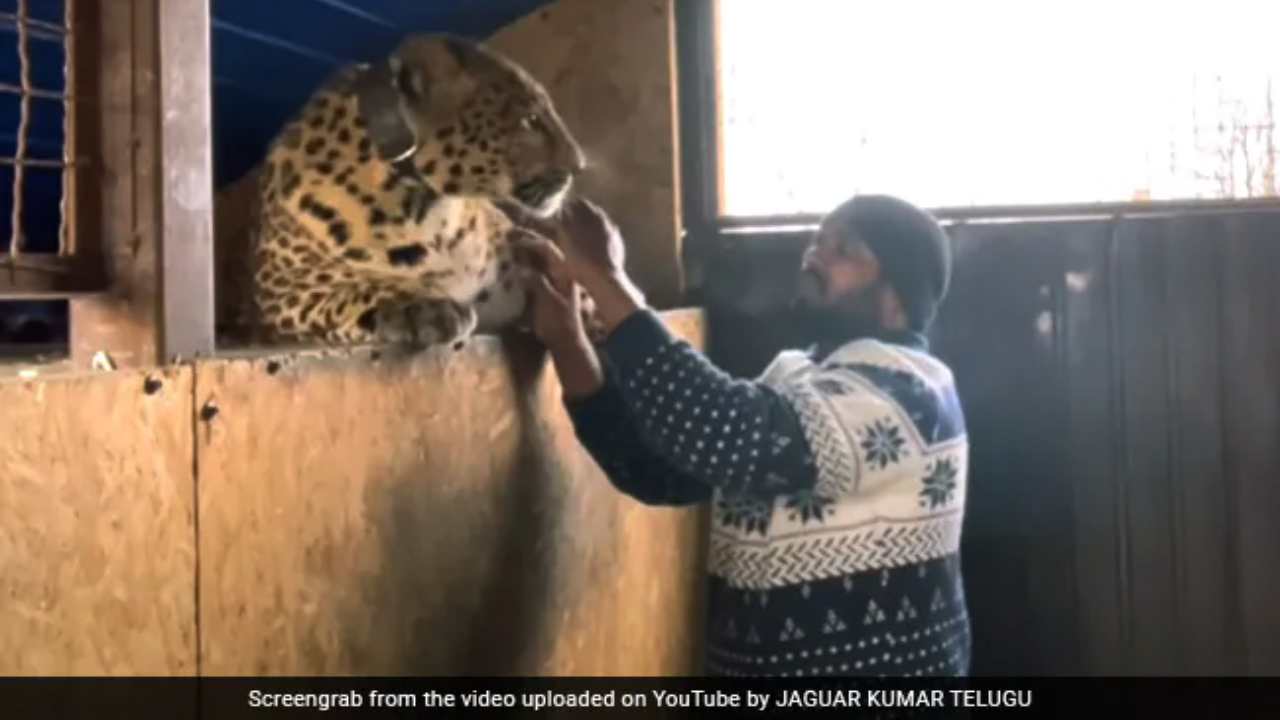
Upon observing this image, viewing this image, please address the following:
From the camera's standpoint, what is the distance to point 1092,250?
3330 millimetres

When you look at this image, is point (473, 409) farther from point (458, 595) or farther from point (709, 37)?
point (709, 37)

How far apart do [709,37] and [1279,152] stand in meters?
1.32

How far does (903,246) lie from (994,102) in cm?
135

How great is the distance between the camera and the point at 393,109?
7.73 ft

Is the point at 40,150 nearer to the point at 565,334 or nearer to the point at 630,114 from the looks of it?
the point at 630,114

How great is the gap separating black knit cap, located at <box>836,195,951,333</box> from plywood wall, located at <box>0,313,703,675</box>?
1.81 ft

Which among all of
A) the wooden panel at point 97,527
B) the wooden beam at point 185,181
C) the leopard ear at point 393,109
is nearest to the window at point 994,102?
the leopard ear at point 393,109

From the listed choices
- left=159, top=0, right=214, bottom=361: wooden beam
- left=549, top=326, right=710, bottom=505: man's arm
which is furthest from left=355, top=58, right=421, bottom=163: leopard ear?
left=159, top=0, right=214, bottom=361: wooden beam

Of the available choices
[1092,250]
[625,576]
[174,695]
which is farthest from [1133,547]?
[174,695]

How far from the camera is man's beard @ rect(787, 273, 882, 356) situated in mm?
2400

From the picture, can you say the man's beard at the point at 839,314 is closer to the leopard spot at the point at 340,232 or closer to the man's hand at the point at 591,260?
the man's hand at the point at 591,260

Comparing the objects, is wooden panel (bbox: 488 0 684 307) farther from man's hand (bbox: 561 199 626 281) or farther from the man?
man's hand (bbox: 561 199 626 281)

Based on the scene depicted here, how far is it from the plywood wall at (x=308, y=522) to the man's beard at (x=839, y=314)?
1.44 ft
